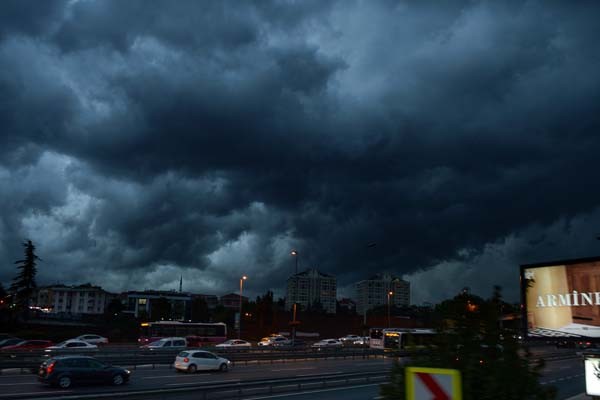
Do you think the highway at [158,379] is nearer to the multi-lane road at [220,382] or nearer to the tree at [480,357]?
the multi-lane road at [220,382]

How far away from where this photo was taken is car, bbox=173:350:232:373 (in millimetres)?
34125

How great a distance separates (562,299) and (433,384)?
12.8 m

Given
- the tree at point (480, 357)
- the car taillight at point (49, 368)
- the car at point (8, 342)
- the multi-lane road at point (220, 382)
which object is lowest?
the multi-lane road at point (220, 382)

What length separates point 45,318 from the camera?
92.9m

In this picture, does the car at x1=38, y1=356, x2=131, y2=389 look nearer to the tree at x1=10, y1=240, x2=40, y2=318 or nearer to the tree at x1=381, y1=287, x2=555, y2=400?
the tree at x1=381, y1=287, x2=555, y2=400

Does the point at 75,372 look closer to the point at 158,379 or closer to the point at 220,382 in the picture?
the point at 158,379

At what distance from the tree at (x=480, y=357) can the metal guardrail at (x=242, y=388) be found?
25.5 ft

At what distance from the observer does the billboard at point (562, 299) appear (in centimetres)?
1461

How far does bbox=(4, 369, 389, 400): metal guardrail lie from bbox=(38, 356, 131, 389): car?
325cm

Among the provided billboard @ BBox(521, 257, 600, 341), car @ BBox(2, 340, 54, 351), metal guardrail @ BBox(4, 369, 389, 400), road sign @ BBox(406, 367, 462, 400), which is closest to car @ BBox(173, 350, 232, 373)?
metal guardrail @ BBox(4, 369, 389, 400)

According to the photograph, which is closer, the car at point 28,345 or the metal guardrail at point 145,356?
the metal guardrail at point 145,356

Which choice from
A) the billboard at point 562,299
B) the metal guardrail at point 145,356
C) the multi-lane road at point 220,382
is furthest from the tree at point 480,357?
the metal guardrail at point 145,356

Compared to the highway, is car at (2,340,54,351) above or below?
above

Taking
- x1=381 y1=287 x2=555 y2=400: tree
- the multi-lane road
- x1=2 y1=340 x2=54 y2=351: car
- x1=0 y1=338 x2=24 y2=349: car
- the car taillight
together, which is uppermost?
x1=381 y1=287 x2=555 y2=400: tree
